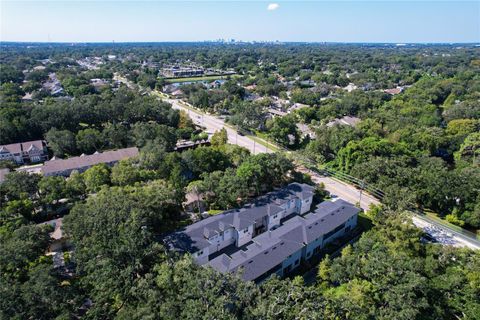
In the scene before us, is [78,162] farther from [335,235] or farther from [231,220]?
[335,235]

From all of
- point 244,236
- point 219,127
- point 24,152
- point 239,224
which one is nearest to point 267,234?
point 244,236

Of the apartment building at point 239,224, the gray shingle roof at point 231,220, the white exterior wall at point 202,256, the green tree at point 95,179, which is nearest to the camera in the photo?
the white exterior wall at point 202,256

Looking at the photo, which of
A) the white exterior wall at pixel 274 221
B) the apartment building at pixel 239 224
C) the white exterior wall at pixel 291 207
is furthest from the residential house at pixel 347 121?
the white exterior wall at pixel 274 221

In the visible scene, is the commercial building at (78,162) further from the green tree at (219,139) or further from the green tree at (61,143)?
the green tree at (219,139)

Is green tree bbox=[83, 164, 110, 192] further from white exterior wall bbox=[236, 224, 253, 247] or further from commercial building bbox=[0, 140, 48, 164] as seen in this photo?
commercial building bbox=[0, 140, 48, 164]

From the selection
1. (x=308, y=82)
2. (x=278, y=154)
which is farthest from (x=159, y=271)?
(x=308, y=82)
